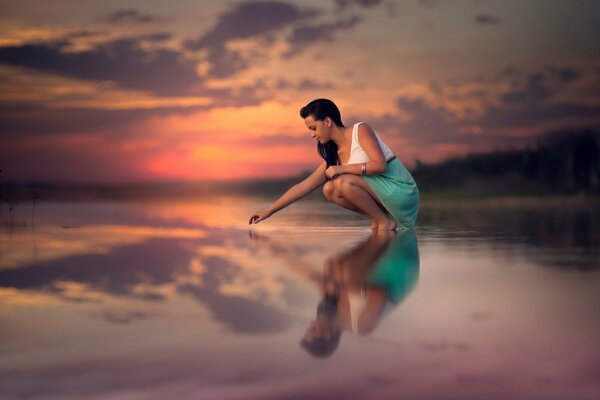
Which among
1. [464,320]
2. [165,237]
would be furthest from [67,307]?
[165,237]

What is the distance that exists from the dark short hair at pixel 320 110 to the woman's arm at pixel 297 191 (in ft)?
1.42

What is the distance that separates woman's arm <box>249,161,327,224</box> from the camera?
655cm

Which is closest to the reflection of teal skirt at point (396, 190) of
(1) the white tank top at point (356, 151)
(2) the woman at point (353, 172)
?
(2) the woman at point (353, 172)

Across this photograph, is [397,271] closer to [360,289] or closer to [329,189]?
[360,289]

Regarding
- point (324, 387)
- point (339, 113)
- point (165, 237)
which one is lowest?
point (324, 387)

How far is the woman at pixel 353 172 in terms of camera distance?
21.2ft

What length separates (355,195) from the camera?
6.53m

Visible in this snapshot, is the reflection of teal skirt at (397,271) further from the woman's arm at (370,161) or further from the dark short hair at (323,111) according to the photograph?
the dark short hair at (323,111)

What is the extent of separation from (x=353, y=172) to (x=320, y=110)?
1.86 ft

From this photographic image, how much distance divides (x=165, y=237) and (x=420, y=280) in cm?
327

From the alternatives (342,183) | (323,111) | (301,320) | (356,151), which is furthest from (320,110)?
(301,320)

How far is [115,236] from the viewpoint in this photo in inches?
262

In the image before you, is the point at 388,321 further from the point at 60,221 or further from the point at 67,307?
the point at 60,221

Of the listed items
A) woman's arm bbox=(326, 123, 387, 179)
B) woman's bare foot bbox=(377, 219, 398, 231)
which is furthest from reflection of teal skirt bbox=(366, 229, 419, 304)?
woman's bare foot bbox=(377, 219, 398, 231)
